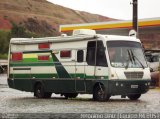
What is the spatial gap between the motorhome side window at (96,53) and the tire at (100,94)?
34.3 inches

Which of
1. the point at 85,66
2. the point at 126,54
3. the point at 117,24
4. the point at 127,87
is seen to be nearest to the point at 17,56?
the point at 85,66

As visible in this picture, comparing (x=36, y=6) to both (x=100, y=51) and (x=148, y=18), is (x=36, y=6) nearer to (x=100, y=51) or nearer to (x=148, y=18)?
(x=148, y=18)

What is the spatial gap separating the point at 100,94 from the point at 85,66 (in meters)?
1.46

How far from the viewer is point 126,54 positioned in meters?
24.2

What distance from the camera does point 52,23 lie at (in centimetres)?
16550

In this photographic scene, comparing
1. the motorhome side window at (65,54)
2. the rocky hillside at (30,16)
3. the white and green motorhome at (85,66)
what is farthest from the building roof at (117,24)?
the rocky hillside at (30,16)

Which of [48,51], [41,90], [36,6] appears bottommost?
[41,90]

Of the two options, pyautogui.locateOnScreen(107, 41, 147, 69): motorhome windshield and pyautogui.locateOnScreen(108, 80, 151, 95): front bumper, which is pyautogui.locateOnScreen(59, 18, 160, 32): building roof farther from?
pyautogui.locateOnScreen(108, 80, 151, 95): front bumper

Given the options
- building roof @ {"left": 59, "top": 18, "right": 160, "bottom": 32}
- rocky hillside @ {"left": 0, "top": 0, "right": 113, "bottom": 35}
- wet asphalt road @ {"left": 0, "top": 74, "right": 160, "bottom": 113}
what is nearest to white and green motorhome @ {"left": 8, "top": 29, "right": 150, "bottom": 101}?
wet asphalt road @ {"left": 0, "top": 74, "right": 160, "bottom": 113}

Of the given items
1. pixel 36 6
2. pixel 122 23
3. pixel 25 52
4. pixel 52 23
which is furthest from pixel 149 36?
pixel 36 6

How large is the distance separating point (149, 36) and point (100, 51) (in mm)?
45071

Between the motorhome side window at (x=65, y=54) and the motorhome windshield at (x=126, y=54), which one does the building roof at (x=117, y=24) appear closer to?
→ the motorhome side window at (x=65, y=54)

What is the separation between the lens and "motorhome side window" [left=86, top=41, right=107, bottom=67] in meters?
23.8

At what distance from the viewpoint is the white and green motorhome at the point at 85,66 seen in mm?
23656
